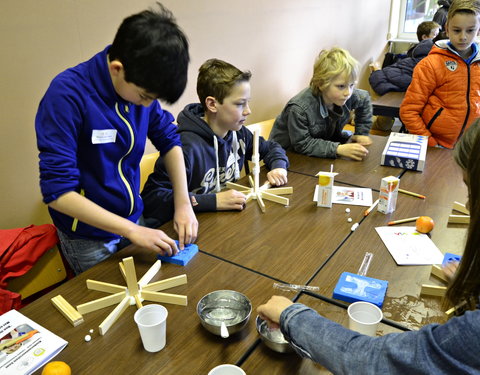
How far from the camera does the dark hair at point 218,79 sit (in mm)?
1817

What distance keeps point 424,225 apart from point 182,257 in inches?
34.6

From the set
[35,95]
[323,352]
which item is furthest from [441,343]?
[35,95]

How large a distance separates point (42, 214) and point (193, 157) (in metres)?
0.97

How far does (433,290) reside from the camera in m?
1.10

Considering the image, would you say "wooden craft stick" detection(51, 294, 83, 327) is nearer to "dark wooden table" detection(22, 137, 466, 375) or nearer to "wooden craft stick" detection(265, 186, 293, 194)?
"dark wooden table" detection(22, 137, 466, 375)

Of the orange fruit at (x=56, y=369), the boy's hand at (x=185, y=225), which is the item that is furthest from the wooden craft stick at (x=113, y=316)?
the boy's hand at (x=185, y=225)

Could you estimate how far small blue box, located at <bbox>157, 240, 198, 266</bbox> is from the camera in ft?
4.12

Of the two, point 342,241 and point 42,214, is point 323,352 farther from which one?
point 42,214

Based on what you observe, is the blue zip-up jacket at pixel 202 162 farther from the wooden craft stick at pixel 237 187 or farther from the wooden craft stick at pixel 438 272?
the wooden craft stick at pixel 438 272

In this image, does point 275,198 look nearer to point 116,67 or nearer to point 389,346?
point 116,67

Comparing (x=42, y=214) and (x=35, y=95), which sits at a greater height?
(x=35, y=95)

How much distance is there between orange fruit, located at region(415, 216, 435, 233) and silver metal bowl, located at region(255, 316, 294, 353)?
29.5 inches

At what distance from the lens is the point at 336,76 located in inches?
87.5

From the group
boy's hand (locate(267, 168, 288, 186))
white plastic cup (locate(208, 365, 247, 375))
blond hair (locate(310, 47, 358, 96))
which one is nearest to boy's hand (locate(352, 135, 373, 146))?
blond hair (locate(310, 47, 358, 96))
